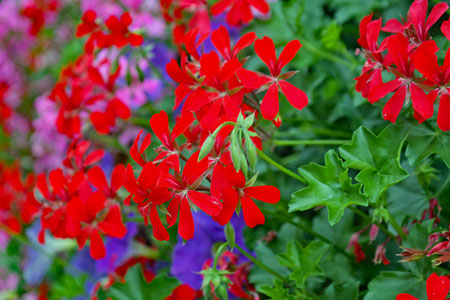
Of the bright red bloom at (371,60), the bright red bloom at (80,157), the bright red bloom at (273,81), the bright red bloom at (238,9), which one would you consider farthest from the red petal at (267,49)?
the bright red bloom at (80,157)

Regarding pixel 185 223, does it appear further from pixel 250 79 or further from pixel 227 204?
pixel 250 79

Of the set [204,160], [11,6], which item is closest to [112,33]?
[204,160]

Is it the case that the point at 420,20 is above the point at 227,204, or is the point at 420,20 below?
above

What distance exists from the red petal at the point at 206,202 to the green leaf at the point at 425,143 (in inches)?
9.7

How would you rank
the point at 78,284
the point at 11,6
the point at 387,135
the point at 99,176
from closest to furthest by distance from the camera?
the point at 387,135
the point at 99,176
the point at 78,284
the point at 11,6

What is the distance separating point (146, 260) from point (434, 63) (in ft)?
2.55

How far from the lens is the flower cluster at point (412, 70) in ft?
1.87

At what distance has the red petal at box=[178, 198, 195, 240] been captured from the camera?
0.61 m

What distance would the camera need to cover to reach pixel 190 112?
2.15 feet

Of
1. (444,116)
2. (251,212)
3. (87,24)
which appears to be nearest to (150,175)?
(251,212)

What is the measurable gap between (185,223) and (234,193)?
7 cm

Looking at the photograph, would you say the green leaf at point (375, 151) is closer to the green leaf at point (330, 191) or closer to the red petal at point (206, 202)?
the green leaf at point (330, 191)

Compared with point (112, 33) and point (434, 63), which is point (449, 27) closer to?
point (434, 63)

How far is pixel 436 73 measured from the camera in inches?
22.6
